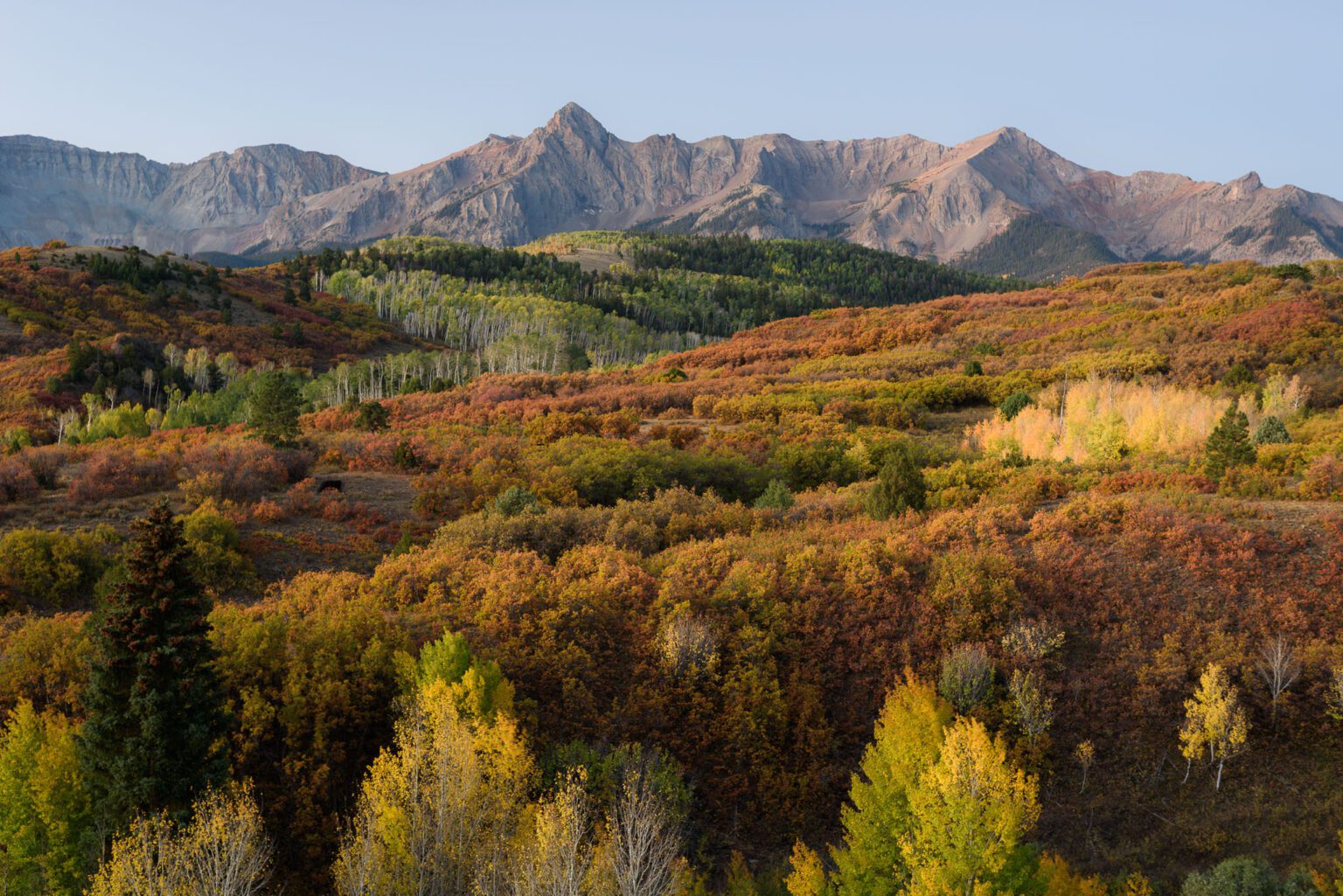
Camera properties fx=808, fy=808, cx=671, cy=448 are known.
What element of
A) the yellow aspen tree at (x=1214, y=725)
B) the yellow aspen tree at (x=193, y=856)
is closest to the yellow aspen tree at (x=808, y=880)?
the yellow aspen tree at (x=1214, y=725)

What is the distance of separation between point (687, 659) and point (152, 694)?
396 inches

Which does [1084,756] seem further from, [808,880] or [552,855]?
[552,855]

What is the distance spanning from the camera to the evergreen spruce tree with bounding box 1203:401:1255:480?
Answer: 2473 centimetres

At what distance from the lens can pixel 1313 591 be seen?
59.5 feet

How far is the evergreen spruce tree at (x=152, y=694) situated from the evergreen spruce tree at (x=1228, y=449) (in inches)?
1066

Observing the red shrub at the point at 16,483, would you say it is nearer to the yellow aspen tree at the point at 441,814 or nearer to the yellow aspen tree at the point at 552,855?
the yellow aspen tree at the point at 441,814

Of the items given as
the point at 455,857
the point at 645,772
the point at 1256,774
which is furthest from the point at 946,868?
the point at 1256,774

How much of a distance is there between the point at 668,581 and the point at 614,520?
539cm

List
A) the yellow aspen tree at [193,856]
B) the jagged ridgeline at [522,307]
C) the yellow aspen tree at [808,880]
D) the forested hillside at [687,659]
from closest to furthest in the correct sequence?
1. the yellow aspen tree at [193,856]
2. the yellow aspen tree at [808,880]
3. the forested hillside at [687,659]
4. the jagged ridgeline at [522,307]

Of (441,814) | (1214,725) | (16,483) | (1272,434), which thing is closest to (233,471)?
(16,483)

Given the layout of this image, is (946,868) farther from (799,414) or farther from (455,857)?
(799,414)

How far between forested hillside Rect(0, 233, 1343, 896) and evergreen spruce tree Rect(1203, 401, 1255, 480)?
95 millimetres

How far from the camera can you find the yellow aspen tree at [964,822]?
35.5ft

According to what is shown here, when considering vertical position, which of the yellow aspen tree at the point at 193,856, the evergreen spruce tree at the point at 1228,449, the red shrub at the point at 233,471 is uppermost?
the evergreen spruce tree at the point at 1228,449
